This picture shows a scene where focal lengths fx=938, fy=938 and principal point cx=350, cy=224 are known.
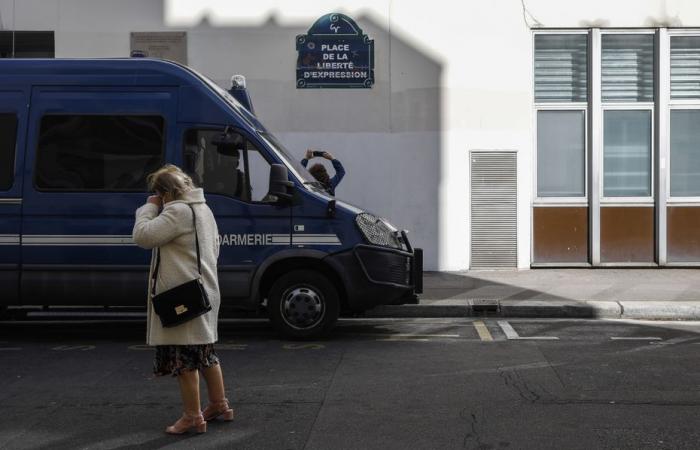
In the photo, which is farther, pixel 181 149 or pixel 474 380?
pixel 181 149

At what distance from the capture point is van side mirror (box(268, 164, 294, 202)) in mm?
9078

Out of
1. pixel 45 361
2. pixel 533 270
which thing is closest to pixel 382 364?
pixel 45 361

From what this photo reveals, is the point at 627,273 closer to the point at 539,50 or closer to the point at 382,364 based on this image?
the point at 539,50

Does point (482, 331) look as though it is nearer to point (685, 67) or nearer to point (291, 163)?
point (291, 163)

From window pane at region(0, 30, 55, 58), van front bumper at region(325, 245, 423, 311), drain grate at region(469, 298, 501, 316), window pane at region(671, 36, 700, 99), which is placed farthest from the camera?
window pane at region(671, 36, 700, 99)

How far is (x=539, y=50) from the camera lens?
51.5 feet

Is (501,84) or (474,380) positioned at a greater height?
(501,84)

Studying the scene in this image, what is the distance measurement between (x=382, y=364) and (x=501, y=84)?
27.0 feet

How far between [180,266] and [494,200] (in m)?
10.2

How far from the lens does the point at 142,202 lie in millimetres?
9328

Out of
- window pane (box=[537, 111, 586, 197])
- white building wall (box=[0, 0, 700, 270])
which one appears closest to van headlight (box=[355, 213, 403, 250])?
white building wall (box=[0, 0, 700, 270])

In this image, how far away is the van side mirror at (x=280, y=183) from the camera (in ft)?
29.8

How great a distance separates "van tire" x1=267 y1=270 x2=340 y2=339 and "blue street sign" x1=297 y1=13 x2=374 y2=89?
21.5 feet

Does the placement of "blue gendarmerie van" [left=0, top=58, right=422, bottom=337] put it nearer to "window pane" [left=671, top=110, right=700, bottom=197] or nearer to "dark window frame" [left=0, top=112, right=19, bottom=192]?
"dark window frame" [left=0, top=112, right=19, bottom=192]
